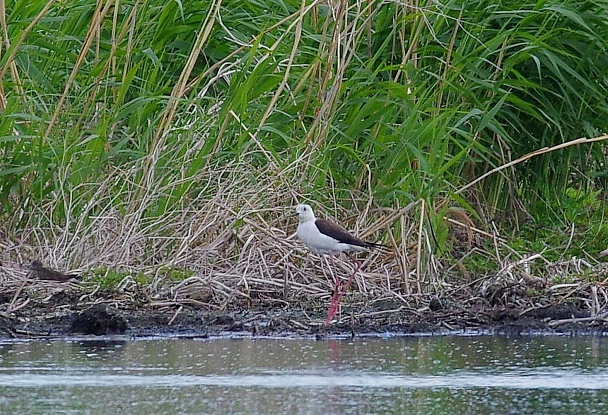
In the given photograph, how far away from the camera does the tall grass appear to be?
760 centimetres

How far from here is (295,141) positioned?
7832 millimetres

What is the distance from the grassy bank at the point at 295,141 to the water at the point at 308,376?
77 centimetres

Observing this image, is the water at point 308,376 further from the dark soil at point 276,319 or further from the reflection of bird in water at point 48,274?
the reflection of bird in water at point 48,274

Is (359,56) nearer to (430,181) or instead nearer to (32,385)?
(430,181)

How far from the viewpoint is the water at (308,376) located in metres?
4.97

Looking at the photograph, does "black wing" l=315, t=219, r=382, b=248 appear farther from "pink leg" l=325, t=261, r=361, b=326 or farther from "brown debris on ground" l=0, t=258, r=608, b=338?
"brown debris on ground" l=0, t=258, r=608, b=338

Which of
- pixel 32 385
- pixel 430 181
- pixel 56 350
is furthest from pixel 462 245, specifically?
pixel 32 385

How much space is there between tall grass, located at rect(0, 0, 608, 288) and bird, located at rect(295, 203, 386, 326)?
0.38 meters

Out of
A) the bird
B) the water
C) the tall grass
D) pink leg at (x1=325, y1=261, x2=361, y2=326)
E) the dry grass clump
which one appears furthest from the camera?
the tall grass

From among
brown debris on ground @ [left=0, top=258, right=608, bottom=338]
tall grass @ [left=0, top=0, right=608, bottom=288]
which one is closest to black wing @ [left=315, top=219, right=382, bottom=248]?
brown debris on ground @ [left=0, top=258, right=608, bottom=338]

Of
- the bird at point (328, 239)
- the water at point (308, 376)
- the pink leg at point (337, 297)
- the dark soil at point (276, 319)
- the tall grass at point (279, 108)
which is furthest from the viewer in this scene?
the tall grass at point (279, 108)

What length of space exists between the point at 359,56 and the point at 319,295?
1.53 metres

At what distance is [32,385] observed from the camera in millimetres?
5309

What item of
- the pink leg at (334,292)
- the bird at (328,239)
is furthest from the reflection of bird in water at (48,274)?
the pink leg at (334,292)
